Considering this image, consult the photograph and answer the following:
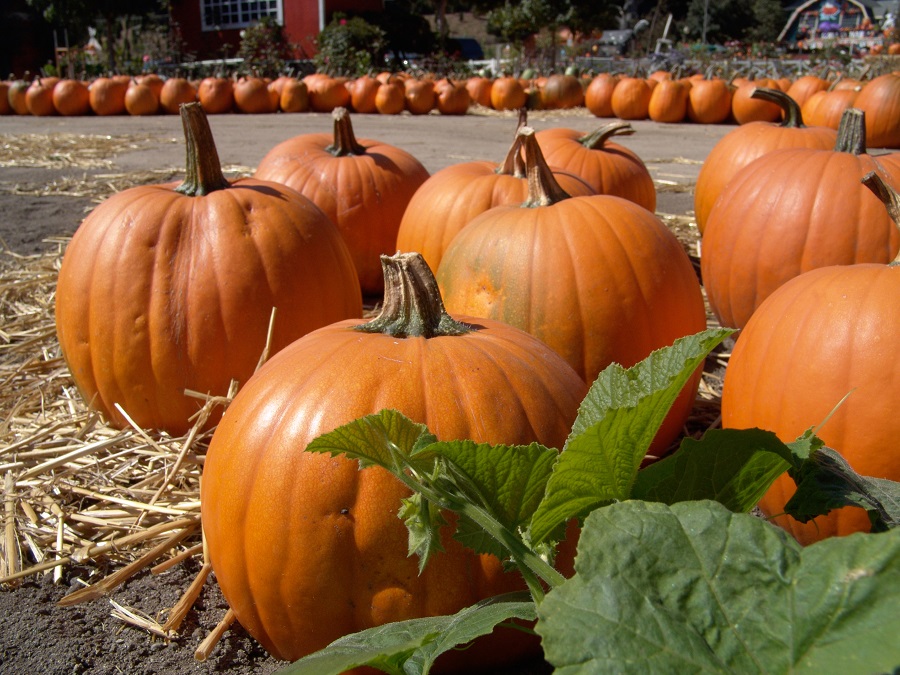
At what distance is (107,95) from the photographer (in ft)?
55.1

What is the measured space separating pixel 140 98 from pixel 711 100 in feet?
36.3

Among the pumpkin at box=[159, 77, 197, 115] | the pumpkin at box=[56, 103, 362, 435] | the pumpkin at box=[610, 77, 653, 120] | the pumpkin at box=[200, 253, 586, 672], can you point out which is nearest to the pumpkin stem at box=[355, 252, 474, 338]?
the pumpkin at box=[200, 253, 586, 672]

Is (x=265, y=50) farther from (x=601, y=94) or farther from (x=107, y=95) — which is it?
(x=601, y=94)

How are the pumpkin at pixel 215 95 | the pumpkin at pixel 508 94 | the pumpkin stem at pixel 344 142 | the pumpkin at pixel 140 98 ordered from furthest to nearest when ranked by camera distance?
the pumpkin at pixel 508 94 → the pumpkin at pixel 215 95 → the pumpkin at pixel 140 98 → the pumpkin stem at pixel 344 142

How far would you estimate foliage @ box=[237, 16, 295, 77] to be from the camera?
22578mm

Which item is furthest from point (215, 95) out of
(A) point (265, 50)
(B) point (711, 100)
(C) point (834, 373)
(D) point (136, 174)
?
(C) point (834, 373)

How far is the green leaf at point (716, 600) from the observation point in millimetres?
877

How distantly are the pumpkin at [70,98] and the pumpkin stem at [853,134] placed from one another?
16573mm

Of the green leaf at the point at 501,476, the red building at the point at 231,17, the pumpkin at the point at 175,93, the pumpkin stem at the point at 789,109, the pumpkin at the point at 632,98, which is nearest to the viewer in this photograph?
the green leaf at the point at 501,476

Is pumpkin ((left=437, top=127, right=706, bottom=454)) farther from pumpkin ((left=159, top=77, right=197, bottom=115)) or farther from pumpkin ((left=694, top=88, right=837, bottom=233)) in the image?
pumpkin ((left=159, top=77, right=197, bottom=115))

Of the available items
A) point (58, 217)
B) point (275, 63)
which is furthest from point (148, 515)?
point (275, 63)

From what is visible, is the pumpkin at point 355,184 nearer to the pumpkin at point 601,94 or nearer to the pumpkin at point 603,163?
the pumpkin at point 603,163

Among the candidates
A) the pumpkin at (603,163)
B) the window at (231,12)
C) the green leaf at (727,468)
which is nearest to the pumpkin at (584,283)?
the green leaf at (727,468)

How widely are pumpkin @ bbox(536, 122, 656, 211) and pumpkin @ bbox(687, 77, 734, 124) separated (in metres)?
9.82
